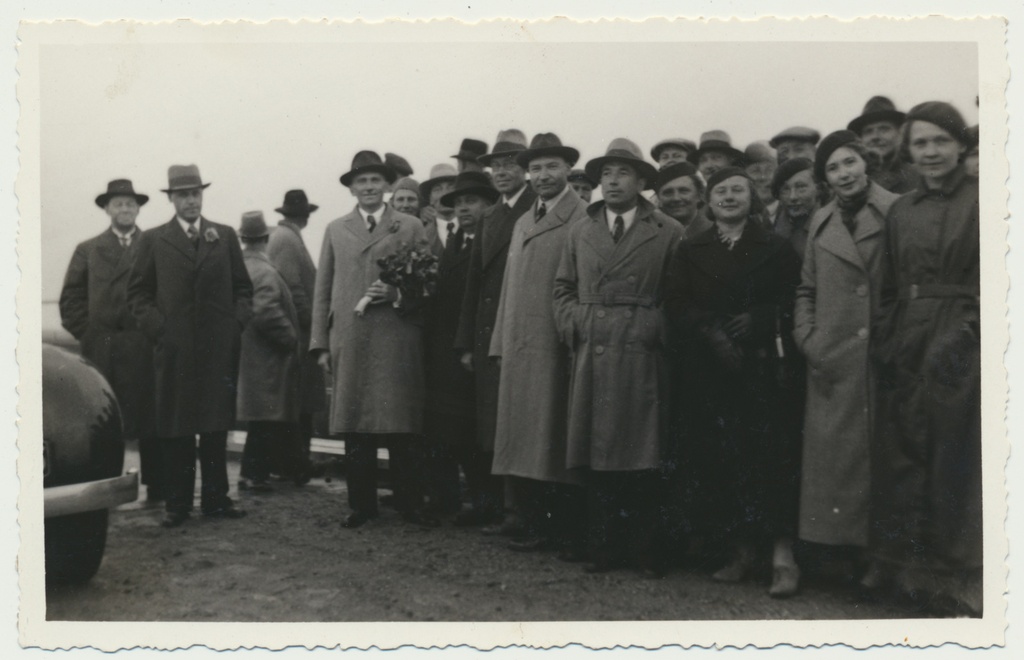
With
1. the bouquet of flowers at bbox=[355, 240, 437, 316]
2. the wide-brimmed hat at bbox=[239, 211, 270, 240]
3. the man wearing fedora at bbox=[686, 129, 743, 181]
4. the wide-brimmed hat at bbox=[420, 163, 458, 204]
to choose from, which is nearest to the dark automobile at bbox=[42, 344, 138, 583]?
the wide-brimmed hat at bbox=[239, 211, 270, 240]

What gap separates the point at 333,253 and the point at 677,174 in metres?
2.07

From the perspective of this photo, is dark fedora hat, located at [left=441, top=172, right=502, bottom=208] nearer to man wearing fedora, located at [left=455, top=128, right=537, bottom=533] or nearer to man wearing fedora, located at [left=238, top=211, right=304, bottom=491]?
man wearing fedora, located at [left=455, top=128, right=537, bottom=533]

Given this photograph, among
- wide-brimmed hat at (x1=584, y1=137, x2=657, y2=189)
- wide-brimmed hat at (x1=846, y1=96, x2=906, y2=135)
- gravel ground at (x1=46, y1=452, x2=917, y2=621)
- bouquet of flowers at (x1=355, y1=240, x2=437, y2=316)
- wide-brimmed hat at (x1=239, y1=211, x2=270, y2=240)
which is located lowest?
gravel ground at (x1=46, y1=452, x2=917, y2=621)

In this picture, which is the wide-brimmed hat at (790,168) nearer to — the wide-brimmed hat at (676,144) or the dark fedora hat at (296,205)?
the wide-brimmed hat at (676,144)

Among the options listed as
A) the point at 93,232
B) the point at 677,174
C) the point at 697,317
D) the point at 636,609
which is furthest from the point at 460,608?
the point at 93,232

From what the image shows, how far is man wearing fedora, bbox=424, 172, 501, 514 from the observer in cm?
589

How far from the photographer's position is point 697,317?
16.2 ft

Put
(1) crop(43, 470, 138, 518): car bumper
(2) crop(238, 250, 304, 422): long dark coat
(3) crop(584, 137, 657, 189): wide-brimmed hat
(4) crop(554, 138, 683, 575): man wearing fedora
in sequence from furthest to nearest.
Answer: (2) crop(238, 250, 304, 422): long dark coat → (3) crop(584, 137, 657, 189): wide-brimmed hat → (4) crop(554, 138, 683, 575): man wearing fedora → (1) crop(43, 470, 138, 518): car bumper

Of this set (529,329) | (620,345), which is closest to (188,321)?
(529,329)

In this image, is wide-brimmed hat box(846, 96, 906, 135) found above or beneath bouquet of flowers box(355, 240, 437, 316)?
above

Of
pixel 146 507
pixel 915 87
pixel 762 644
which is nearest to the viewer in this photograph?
pixel 762 644

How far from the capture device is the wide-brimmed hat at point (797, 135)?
5.21m

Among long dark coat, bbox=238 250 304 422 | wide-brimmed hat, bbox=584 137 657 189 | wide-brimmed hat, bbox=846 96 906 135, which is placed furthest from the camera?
long dark coat, bbox=238 250 304 422

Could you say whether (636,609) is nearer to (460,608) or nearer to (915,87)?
(460,608)
